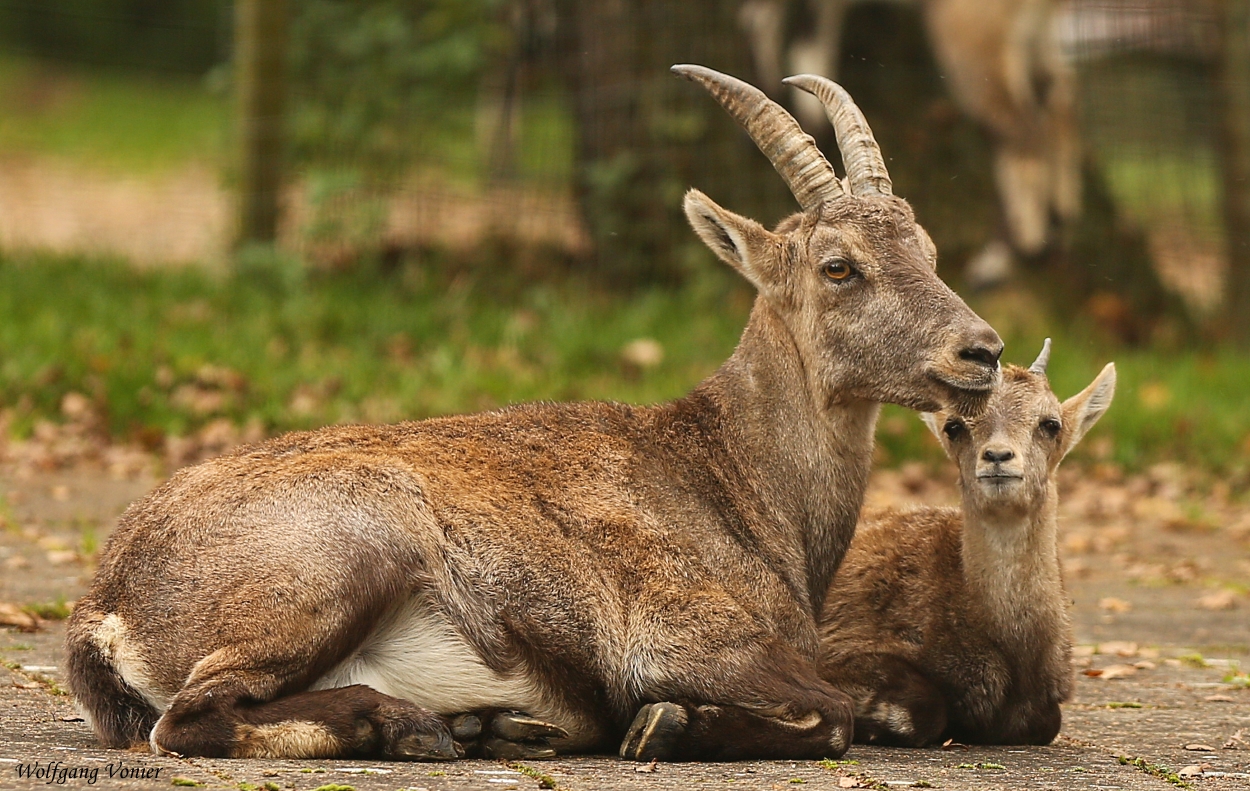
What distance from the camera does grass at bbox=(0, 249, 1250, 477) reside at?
11.2m

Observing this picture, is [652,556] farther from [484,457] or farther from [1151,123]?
[1151,123]

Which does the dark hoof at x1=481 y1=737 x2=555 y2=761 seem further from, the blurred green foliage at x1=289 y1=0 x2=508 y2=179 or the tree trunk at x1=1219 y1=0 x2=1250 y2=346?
the tree trunk at x1=1219 y1=0 x2=1250 y2=346

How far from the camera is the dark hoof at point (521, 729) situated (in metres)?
5.29

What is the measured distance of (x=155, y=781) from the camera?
14.4 feet

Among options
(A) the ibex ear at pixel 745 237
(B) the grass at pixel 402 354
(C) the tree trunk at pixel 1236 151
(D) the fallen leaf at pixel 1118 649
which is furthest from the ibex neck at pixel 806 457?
(C) the tree trunk at pixel 1236 151

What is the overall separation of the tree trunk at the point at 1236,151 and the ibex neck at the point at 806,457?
9.53 metres

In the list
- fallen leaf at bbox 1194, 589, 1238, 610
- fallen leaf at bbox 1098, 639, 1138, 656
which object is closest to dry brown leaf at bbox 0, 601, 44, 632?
fallen leaf at bbox 1098, 639, 1138, 656

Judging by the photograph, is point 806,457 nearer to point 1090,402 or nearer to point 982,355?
point 982,355

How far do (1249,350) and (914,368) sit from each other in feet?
32.2

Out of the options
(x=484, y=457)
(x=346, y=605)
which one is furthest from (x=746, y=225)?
(x=346, y=605)

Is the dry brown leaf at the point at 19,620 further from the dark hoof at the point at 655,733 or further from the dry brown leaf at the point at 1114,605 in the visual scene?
the dry brown leaf at the point at 1114,605

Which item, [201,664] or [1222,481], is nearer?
[201,664]

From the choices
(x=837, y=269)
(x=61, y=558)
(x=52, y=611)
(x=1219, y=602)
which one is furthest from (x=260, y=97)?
(x=837, y=269)

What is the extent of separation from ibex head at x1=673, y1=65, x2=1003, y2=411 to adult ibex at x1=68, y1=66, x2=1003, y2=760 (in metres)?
0.01
